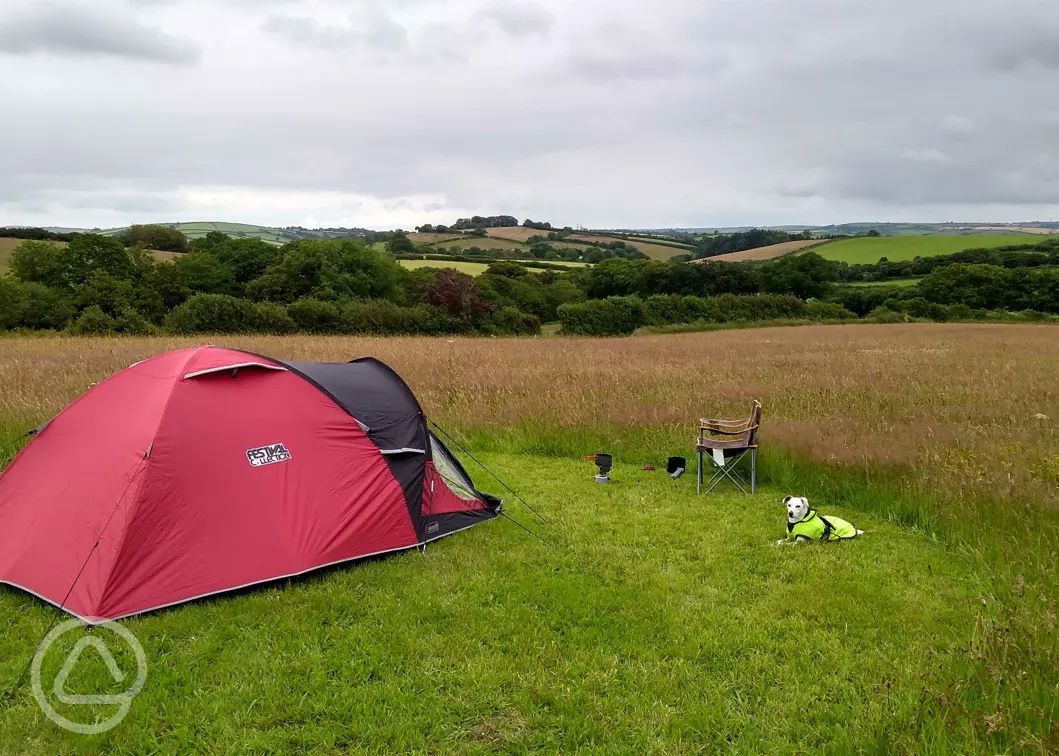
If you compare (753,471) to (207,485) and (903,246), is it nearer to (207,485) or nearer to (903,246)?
(207,485)

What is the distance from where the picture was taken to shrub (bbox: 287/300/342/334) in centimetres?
3553

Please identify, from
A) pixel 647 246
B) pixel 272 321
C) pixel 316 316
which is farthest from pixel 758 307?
pixel 647 246

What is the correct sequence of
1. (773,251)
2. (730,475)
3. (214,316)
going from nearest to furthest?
(730,475) → (214,316) → (773,251)

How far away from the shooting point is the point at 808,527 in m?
5.78

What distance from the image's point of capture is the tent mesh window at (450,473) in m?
6.32

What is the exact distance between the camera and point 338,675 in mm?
3830

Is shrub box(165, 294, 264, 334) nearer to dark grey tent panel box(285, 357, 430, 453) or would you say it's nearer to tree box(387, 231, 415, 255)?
dark grey tent panel box(285, 357, 430, 453)

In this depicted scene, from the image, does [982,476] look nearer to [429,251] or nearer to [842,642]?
[842,642]

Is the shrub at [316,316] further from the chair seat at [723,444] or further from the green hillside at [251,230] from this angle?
the green hillside at [251,230]

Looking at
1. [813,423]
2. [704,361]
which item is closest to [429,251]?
[704,361]

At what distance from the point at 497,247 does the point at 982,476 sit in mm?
81576

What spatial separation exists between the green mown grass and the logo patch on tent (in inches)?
39.1

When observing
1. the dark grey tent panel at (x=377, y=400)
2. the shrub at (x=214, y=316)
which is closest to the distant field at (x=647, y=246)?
the shrub at (x=214, y=316)

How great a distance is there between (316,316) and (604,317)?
19.3m
